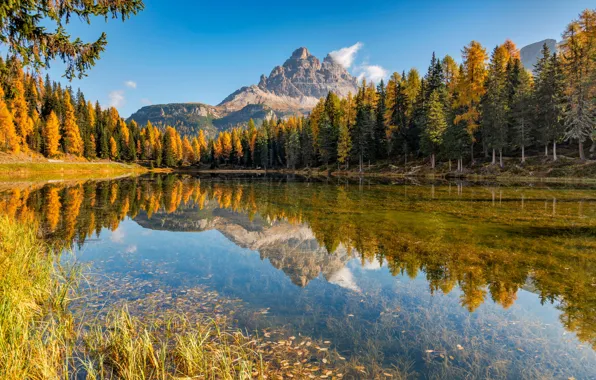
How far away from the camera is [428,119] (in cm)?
6053

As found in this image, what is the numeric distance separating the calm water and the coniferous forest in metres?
8.77

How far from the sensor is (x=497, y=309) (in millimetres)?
8180

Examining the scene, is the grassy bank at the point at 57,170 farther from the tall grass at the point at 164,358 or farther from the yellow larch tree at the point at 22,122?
the tall grass at the point at 164,358

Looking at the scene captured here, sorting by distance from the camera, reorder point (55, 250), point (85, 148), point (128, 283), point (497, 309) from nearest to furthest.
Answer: point (497, 309), point (128, 283), point (55, 250), point (85, 148)

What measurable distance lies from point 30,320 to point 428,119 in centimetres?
6424

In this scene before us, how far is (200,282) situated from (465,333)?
7528 mm

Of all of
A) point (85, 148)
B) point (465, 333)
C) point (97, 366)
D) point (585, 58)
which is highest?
point (585, 58)

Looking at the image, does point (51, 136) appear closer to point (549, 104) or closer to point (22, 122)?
point (22, 122)

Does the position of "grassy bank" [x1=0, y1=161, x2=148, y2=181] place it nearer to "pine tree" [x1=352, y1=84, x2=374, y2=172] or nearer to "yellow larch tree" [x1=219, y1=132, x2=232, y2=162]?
"yellow larch tree" [x1=219, y1=132, x2=232, y2=162]

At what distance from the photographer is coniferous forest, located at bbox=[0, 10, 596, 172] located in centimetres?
4325

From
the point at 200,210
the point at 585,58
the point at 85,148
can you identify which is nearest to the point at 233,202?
the point at 200,210

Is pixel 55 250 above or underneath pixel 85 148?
underneath

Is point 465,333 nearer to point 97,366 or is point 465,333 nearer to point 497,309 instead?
point 497,309

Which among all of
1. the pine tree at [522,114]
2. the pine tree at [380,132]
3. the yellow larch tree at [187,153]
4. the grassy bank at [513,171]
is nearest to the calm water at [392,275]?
the grassy bank at [513,171]
